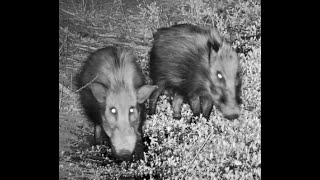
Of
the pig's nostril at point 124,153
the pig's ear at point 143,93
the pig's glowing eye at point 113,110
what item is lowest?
the pig's nostril at point 124,153

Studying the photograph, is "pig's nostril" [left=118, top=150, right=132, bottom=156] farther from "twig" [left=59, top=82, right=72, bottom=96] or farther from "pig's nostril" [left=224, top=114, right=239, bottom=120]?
"pig's nostril" [left=224, top=114, right=239, bottom=120]

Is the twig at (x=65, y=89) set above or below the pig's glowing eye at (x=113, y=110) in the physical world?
above

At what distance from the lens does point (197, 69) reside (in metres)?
3.36

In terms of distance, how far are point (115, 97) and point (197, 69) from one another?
1.73ft

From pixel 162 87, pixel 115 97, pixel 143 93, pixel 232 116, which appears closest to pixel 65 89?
pixel 115 97

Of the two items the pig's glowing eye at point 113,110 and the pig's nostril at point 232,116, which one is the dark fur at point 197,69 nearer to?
the pig's nostril at point 232,116

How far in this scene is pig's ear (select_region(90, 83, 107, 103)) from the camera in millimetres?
3340

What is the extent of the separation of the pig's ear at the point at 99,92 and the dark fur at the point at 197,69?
29 cm

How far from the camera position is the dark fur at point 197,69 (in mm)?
3355

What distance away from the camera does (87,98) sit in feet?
11.1

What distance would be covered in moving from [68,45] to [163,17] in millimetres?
618

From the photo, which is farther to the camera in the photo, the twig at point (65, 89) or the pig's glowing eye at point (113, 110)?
the twig at point (65, 89)

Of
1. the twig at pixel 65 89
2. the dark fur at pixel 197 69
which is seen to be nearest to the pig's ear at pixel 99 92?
the twig at pixel 65 89

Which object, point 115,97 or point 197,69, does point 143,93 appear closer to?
point 115,97
